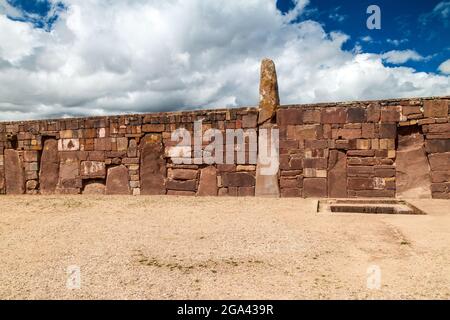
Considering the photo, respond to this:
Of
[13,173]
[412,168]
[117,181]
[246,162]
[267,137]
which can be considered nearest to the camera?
[412,168]

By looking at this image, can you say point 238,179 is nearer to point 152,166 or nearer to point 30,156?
point 152,166

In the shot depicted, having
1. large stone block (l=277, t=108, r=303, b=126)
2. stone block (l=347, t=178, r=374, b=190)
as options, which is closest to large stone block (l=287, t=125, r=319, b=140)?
large stone block (l=277, t=108, r=303, b=126)

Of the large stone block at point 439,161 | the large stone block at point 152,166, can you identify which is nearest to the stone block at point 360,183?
the large stone block at point 439,161

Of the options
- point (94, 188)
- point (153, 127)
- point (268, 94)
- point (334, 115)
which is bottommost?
point (94, 188)

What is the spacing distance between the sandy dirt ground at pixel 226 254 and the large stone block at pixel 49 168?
156 inches

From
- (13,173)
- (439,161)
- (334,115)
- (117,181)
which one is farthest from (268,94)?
(13,173)

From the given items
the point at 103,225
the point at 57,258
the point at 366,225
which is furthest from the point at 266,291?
the point at 103,225

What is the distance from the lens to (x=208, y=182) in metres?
9.25

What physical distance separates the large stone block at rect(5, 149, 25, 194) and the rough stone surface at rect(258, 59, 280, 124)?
283 inches

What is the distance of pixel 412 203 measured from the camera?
7.26 meters

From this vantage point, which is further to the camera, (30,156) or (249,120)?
(30,156)

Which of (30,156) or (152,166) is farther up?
(30,156)

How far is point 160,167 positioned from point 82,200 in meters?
2.03

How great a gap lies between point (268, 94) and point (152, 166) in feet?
11.4
